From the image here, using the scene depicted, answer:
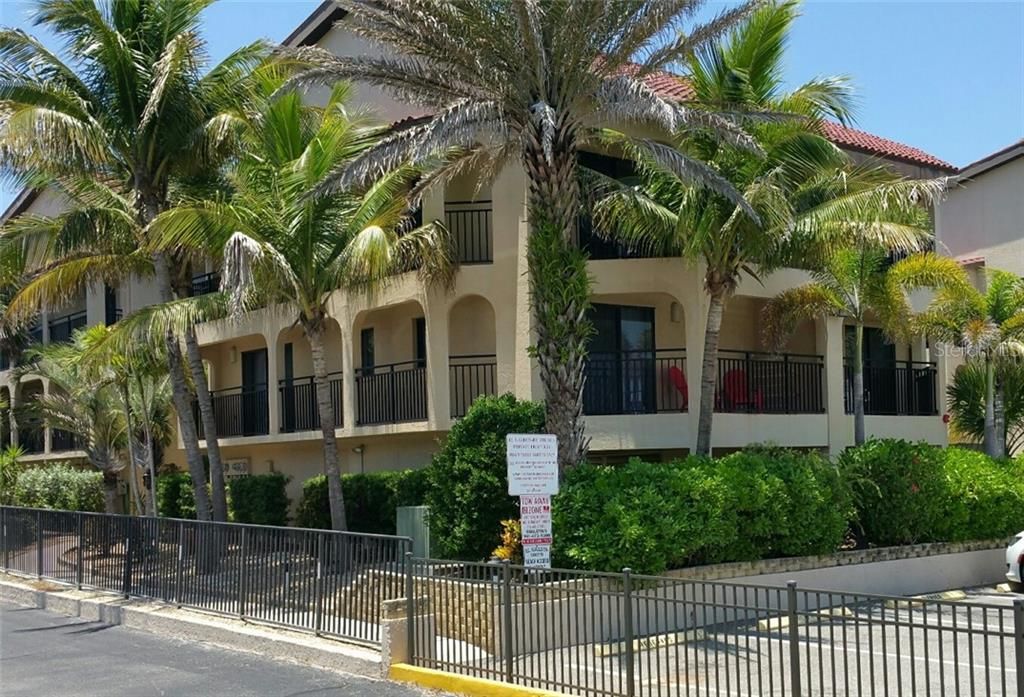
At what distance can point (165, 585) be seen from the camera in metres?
15.2

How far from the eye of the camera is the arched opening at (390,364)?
805 inches

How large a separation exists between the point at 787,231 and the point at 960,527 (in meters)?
5.73

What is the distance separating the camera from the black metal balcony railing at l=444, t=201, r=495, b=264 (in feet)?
66.0

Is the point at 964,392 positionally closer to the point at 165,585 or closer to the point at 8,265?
the point at 165,585

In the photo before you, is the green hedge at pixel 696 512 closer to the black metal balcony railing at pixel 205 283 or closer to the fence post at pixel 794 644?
the fence post at pixel 794 644

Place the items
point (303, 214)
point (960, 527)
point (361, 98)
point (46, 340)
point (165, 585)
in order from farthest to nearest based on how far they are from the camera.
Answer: point (46, 340), point (361, 98), point (960, 527), point (303, 214), point (165, 585)

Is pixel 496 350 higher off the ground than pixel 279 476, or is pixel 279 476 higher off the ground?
pixel 496 350

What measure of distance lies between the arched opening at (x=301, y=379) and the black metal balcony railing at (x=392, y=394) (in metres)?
1.51

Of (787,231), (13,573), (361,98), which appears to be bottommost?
(13,573)

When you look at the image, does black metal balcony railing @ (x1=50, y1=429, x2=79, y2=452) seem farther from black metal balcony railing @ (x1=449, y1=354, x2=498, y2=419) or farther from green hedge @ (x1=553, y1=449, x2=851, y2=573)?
green hedge @ (x1=553, y1=449, x2=851, y2=573)

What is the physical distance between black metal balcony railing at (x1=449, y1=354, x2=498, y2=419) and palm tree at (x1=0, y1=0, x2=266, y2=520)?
4.57 m

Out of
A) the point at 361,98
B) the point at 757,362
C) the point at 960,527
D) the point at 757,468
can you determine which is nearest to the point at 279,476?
the point at 361,98

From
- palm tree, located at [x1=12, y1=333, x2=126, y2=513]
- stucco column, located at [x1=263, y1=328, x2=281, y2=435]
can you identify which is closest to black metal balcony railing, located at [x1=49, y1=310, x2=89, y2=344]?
palm tree, located at [x1=12, y1=333, x2=126, y2=513]

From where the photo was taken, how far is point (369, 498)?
67.2 ft
